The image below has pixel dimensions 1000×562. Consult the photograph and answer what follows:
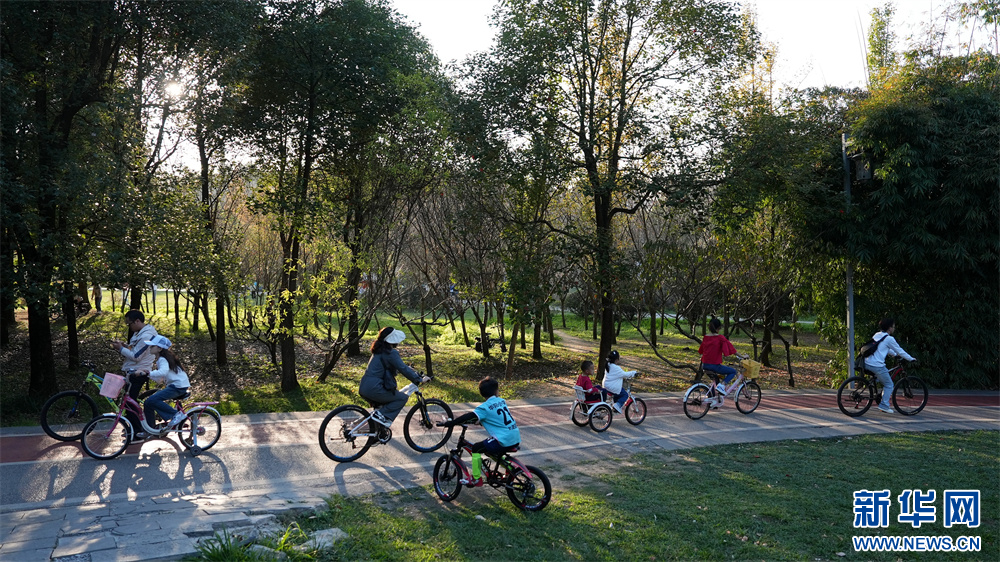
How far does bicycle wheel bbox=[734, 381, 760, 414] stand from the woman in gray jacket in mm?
6673

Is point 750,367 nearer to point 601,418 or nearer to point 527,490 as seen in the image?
point 601,418

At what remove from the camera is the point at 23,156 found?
427 inches

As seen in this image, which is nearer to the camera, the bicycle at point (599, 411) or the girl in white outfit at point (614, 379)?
the bicycle at point (599, 411)

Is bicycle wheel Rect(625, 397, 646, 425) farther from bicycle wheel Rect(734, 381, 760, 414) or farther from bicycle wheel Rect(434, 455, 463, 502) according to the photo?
bicycle wheel Rect(434, 455, 463, 502)

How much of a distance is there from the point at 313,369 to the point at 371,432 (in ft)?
37.7

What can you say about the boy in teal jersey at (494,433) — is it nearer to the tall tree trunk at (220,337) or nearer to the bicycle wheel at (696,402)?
the bicycle wheel at (696,402)

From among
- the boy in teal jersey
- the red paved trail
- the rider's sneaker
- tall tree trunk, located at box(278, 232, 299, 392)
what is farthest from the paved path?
tall tree trunk, located at box(278, 232, 299, 392)

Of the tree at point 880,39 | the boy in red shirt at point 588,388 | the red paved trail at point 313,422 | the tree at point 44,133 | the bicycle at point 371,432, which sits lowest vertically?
the red paved trail at point 313,422

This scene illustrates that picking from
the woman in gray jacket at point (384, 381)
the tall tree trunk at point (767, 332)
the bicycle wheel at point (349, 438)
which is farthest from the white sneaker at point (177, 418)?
the tall tree trunk at point (767, 332)

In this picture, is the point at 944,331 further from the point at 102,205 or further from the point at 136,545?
the point at 102,205

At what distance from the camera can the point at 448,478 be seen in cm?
705

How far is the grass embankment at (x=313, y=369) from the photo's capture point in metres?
13.5

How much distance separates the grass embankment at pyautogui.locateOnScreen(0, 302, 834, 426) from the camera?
531 inches

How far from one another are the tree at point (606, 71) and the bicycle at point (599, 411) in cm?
407
